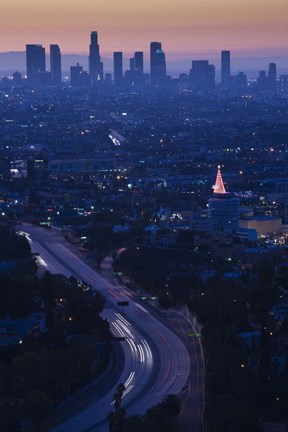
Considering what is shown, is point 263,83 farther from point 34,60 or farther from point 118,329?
point 118,329

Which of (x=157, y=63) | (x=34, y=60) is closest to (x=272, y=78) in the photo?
(x=157, y=63)

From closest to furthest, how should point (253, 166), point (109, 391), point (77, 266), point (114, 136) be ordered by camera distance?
1. point (109, 391)
2. point (77, 266)
3. point (253, 166)
4. point (114, 136)

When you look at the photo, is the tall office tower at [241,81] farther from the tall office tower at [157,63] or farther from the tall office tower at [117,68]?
the tall office tower at [117,68]

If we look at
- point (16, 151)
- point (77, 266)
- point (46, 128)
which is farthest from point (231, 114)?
point (77, 266)

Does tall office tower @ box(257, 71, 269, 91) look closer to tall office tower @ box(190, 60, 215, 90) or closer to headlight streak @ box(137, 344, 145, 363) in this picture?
tall office tower @ box(190, 60, 215, 90)

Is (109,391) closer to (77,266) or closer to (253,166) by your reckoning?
(77,266)

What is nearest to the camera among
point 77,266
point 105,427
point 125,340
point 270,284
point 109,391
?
point 105,427
